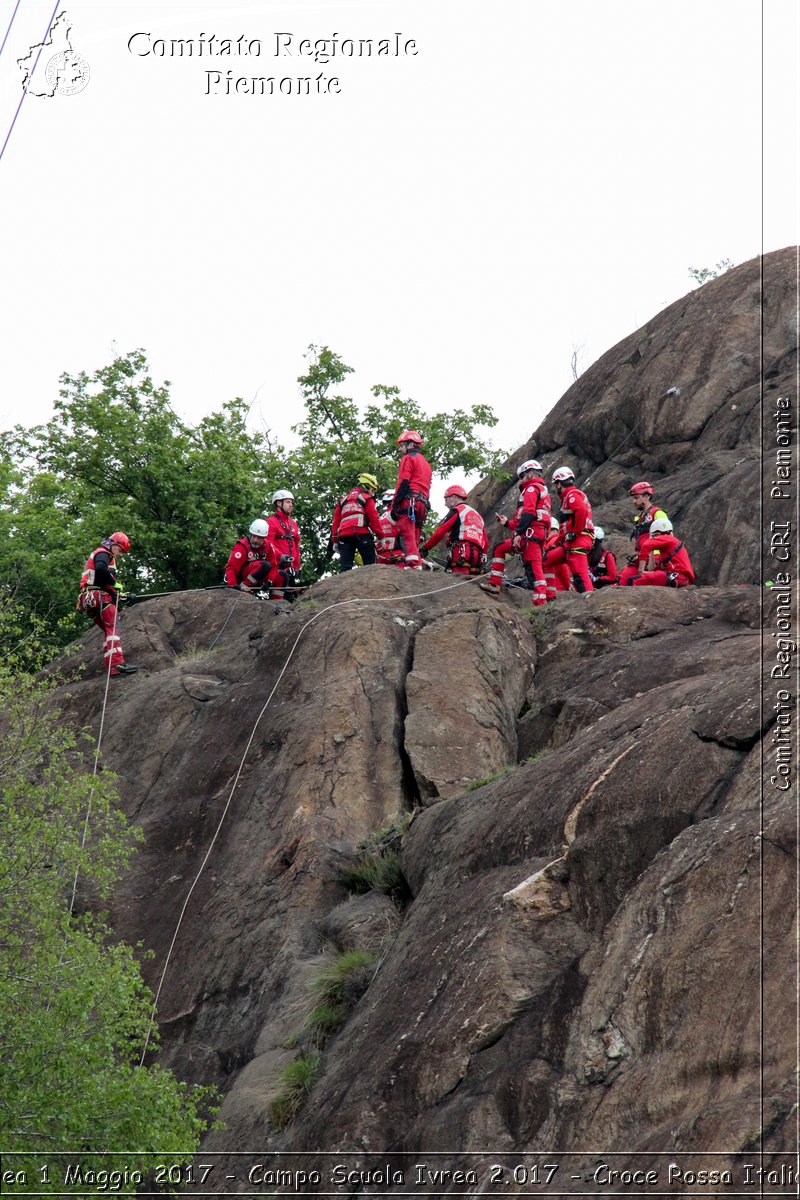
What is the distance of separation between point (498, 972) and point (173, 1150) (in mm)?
3340

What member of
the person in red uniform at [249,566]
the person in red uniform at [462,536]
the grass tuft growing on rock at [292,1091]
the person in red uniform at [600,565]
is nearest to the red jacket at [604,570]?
the person in red uniform at [600,565]

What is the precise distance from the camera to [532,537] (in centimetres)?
2228

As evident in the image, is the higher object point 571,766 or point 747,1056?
point 571,766

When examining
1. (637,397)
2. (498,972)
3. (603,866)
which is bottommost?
(498,972)

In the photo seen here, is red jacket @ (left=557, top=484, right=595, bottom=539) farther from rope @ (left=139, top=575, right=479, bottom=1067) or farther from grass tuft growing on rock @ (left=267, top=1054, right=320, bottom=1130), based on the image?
grass tuft growing on rock @ (left=267, top=1054, right=320, bottom=1130)

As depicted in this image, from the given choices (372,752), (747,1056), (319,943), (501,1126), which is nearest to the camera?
(747,1056)

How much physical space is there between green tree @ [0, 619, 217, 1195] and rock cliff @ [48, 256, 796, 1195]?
143 cm

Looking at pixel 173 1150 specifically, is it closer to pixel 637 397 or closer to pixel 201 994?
pixel 201 994

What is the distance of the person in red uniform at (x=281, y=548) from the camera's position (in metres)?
25.5

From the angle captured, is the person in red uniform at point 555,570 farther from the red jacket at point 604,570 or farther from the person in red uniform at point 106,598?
the person in red uniform at point 106,598

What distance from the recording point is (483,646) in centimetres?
1944

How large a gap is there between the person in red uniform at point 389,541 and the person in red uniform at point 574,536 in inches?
121

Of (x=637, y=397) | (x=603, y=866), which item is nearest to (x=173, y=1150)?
(x=603, y=866)

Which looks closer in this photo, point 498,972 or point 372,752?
point 498,972
